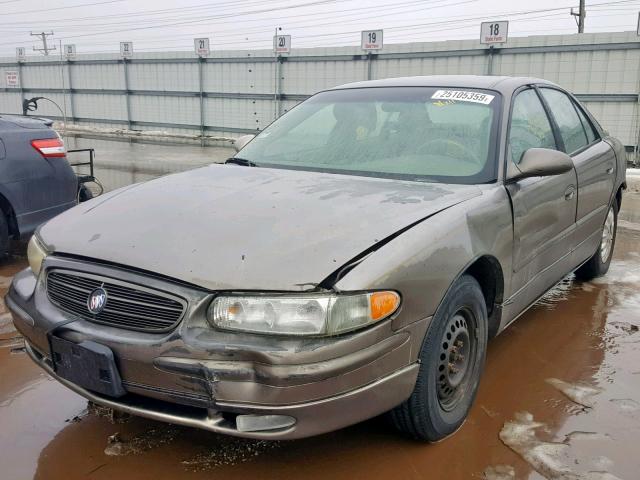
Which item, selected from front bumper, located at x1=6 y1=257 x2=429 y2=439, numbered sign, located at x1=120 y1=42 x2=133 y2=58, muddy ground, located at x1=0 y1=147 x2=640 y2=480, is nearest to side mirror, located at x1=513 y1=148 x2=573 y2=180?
muddy ground, located at x1=0 y1=147 x2=640 y2=480

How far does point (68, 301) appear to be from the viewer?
2.33 metres

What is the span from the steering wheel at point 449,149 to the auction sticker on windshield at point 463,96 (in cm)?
35

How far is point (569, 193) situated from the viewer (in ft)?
12.2

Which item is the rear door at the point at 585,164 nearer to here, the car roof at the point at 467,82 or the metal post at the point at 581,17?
the car roof at the point at 467,82

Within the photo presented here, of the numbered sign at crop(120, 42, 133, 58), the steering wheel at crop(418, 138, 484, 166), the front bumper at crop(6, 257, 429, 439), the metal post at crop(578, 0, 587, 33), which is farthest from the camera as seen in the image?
the metal post at crop(578, 0, 587, 33)

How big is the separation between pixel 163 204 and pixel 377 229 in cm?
98

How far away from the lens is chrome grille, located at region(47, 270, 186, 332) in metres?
2.09

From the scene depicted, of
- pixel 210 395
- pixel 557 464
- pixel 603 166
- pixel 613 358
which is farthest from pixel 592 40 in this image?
pixel 210 395

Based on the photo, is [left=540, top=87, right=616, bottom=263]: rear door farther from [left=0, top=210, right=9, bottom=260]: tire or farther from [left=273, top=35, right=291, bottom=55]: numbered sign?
[left=273, top=35, right=291, bottom=55]: numbered sign

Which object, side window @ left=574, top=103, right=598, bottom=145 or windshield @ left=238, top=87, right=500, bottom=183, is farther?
side window @ left=574, top=103, right=598, bottom=145

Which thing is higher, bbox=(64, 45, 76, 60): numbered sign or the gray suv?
bbox=(64, 45, 76, 60): numbered sign

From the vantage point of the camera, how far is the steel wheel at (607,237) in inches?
192

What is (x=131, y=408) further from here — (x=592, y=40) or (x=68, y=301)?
(x=592, y=40)

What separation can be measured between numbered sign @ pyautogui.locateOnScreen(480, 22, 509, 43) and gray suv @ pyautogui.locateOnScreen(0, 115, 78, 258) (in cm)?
1105
